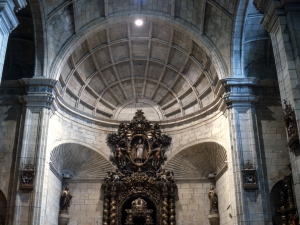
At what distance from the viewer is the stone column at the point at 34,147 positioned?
13.2 meters

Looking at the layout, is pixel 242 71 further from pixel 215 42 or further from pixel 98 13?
pixel 98 13

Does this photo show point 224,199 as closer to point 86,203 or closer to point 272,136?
point 272,136

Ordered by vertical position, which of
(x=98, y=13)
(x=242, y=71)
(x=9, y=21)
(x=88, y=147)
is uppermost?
(x=98, y=13)

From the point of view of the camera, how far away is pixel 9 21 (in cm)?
1002

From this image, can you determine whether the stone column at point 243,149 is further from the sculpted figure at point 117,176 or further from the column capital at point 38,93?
the column capital at point 38,93

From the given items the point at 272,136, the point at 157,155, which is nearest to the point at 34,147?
the point at 157,155

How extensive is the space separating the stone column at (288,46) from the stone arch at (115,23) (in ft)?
20.2

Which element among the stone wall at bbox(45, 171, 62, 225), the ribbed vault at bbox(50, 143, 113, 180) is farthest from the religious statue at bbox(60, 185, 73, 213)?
the ribbed vault at bbox(50, 143, 113, 180)

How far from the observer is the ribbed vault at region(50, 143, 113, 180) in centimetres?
1701

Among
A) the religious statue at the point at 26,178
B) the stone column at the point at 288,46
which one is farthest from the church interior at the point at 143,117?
the stone column at the point at 288,46

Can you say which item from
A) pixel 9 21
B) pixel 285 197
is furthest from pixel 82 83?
pixel 285 197

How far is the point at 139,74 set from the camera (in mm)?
20062

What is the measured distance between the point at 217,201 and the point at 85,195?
6352 millimetres

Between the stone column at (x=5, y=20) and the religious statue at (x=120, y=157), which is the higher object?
the stone column at (x=5, y=20)
